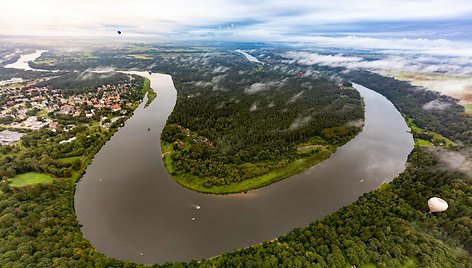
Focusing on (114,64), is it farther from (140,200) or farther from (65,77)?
(140,200)

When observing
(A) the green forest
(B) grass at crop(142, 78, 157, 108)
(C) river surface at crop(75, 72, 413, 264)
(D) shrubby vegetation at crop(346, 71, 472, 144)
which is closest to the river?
(C) river surface at crop(75, 72, 413, 264)

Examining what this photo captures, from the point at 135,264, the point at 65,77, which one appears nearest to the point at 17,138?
the point at 135,264

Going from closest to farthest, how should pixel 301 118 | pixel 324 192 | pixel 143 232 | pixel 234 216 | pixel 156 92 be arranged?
pixel 143 232 < pixel 234 216 < pixel 324 192 < pixel 301 118 < pixel 156 92

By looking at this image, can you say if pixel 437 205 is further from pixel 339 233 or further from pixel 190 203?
pixel 190 203

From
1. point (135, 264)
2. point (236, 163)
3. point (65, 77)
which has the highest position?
point (65, 77)

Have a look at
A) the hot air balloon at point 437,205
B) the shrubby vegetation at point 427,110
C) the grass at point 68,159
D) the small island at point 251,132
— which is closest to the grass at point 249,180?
the small island at point 251,132

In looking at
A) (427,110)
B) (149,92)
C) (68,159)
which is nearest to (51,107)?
(149,92)
